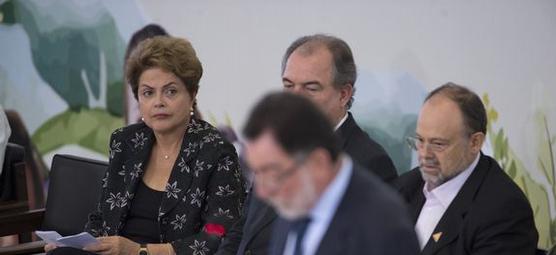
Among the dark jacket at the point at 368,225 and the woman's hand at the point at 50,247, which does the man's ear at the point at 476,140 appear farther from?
the woman's hand at the point at 50,247

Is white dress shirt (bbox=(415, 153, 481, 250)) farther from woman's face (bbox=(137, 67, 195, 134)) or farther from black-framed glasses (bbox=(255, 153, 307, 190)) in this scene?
black-framed glasses (bbox=(255, 153, 307, 190))

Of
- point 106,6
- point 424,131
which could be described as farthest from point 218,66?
point 424,131

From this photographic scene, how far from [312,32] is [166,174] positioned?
1.34m

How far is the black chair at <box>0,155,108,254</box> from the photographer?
14.8 ft

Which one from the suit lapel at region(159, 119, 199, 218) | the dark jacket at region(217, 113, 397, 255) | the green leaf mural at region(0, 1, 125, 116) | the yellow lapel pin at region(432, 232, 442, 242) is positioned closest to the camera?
the yellow lapel pin at region(432, 232, 442, 242)

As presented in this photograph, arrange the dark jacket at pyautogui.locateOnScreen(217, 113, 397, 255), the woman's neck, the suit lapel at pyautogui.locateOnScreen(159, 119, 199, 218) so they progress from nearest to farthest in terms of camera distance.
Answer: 1. the dark jacket at pyautogui.locateOnScreen(217, 113, 397, 255)
2. the suit lapel at pyautogui.locateOnScreen(159, 119, 199, 218)
3. the woman's neck

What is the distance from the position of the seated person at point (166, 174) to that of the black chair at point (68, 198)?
1.01ft

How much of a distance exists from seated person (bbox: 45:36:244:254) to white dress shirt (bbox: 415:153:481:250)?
0.86 metres

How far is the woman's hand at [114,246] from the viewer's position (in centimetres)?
385

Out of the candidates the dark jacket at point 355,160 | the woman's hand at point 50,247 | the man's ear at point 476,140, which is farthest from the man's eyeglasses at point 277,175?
the woman's hand at point 50,247

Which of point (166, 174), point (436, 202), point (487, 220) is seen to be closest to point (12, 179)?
point (166, 174)

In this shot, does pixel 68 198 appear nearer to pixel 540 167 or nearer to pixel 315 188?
pixel 540 167

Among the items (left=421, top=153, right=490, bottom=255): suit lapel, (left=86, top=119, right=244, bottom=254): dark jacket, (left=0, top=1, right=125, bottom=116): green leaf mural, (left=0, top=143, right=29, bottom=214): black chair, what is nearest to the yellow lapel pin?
(left=421, top=153, right=490, bottom=255): suit lapel

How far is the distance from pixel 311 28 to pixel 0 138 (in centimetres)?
178
